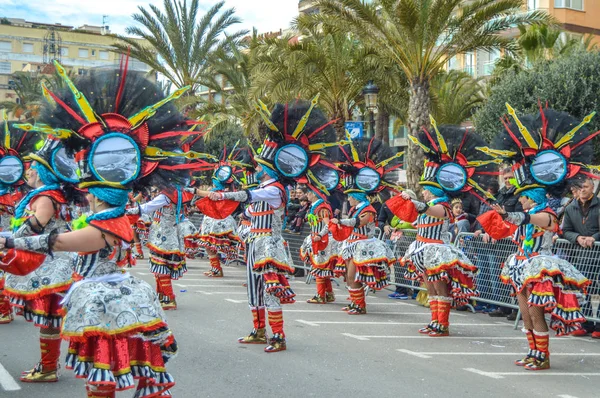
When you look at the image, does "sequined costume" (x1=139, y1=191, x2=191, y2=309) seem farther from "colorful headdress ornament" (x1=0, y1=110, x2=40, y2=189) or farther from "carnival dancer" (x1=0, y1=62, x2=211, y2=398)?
"carnival dancer" (x1=0, y1=62, x2=211, y2=398)

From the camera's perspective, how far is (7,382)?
268 inches

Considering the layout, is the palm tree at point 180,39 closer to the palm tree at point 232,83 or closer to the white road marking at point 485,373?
the palm tree at point 232,83

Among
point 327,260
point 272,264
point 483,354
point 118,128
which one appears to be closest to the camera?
point 118,128

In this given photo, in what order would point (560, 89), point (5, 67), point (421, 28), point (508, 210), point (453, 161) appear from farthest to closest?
point (5, 67) < point (421, 28) < point (560, 89) < point (508, 210) < point (453, 161)

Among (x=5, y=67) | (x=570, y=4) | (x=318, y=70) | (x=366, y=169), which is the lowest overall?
(x=366, y=169)

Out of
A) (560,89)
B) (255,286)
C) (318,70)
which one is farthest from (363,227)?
(318,70)

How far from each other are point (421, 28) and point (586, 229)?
7994 mm

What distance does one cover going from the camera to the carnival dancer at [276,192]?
811cm

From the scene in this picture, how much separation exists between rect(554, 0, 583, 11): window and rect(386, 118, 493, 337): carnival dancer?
93.0ft

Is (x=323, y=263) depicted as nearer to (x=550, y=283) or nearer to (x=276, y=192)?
(x=276, y=192)

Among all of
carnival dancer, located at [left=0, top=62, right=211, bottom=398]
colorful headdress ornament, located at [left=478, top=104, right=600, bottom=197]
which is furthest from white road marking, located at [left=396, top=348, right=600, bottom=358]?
carnival dancer, located at [left=0, top=62, right=211, bottom=398]

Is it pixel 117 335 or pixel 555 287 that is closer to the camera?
pixel 117 335

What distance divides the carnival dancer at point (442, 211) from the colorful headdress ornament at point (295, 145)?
142 cm

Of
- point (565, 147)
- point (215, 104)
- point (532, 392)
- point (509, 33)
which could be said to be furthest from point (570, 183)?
point (509, 33)
